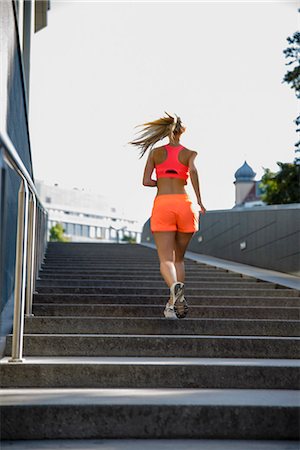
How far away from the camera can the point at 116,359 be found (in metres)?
4.76

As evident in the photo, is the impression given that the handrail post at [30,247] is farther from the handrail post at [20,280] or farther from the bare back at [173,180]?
the bare back at [173,180]

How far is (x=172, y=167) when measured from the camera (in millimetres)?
6148

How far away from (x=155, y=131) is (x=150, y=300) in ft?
4.61

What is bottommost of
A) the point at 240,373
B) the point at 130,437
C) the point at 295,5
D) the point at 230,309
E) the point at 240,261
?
the point at 130,437

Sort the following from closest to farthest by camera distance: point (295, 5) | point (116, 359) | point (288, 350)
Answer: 1. point (116, 359)
2. point (288, 350)
3. point (295, 5)

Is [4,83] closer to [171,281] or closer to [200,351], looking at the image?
[171,281]

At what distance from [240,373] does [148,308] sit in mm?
1731

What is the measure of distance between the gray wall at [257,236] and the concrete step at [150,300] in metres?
3.50

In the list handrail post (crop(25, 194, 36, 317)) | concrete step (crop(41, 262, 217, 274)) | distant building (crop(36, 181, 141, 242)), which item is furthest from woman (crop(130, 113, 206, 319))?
distant building (crop(36, 181, 141, 242))

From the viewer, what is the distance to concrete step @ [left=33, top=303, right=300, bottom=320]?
6.07 m

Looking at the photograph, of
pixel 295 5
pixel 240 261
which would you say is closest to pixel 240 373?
pixel 240 261

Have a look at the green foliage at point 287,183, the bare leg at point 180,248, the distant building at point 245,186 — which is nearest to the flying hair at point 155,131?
the bare leg at point 180,248

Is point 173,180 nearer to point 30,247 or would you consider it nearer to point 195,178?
point 195,178

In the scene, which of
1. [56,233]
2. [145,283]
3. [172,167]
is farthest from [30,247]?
[56,233]
